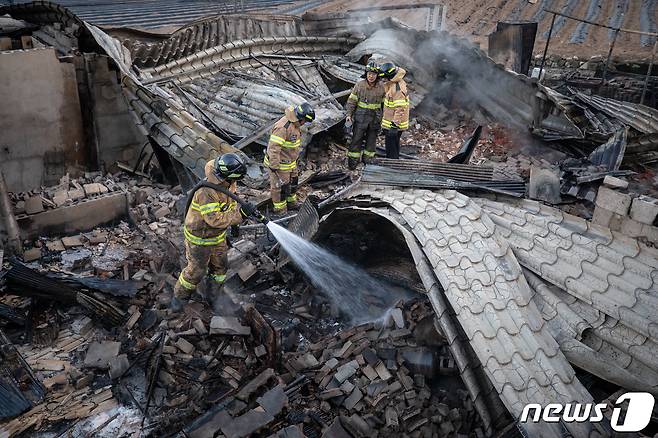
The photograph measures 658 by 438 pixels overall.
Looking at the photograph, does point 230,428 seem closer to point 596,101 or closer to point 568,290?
point 568,290

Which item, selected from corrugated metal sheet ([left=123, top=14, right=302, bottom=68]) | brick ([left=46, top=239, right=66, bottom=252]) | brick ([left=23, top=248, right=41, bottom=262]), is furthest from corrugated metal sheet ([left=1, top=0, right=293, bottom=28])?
brick ([left=23, top=248, right=41, bottom=262])

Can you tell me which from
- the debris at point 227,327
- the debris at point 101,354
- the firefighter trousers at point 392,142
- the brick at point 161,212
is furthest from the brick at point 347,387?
the firefighter trousers at point 392,142

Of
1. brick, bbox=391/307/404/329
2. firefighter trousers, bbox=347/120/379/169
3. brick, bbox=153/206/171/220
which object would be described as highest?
firefighter trousers, bbox=347/120/379/169

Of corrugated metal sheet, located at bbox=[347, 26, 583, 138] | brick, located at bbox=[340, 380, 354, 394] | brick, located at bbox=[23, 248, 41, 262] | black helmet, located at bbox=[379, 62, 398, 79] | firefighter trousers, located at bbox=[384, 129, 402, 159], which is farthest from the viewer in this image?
corrugated metal sheet, located at bbox=[347, 26, 583, 138]

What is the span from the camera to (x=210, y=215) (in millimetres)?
5672

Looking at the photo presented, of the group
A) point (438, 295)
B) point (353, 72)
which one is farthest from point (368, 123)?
point (438, 295)

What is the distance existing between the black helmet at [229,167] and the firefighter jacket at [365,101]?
415 cm

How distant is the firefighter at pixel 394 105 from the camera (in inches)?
353

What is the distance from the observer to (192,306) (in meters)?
6.11

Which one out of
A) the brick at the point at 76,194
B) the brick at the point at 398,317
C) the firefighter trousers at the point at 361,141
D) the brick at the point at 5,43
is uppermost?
the brick at the point at 5,43

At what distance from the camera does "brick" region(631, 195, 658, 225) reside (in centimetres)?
411

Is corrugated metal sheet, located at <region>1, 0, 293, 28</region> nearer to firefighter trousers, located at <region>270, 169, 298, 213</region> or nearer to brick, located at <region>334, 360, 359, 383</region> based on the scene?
firefighter trousers, located at <region>270, 169, 298, 213</region>

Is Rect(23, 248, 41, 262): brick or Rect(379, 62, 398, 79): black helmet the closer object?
Rect(23, 248, 41, 262): brick

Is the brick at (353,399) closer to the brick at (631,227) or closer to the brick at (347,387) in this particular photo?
the brick at (347,387)
